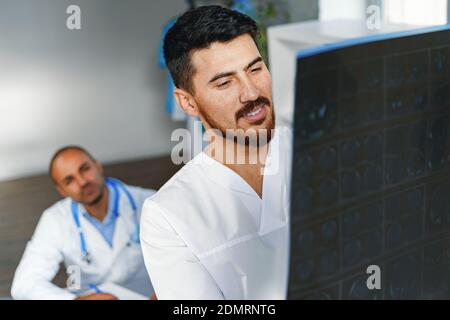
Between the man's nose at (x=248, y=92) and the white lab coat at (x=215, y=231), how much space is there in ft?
0.40

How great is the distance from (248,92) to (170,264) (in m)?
0.27

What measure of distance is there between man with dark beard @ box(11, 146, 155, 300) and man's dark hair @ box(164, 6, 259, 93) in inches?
53.1

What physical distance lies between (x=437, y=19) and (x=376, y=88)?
1.65 m

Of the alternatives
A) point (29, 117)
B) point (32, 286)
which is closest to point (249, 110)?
point (32, 286)

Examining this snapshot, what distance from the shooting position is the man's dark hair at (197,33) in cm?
107

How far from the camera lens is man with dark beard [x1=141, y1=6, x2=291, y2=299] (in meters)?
1.04

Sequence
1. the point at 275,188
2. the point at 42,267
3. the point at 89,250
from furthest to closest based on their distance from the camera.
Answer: the point at 89,250 < the point at 42,267 < the point at 275,188

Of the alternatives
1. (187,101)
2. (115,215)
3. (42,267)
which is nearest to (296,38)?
(115,215)

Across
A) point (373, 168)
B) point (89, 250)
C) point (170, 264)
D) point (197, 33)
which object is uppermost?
point (197, 33)

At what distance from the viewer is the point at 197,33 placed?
1080 mm

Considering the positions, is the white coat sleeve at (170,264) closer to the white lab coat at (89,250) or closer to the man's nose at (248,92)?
the man's nose at (248,92)

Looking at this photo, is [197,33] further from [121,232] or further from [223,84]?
[121,232]

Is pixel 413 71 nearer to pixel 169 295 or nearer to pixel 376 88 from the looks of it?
pixel 376 88

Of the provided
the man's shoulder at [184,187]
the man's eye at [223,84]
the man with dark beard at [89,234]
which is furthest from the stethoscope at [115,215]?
the man's eye at [223,84]
